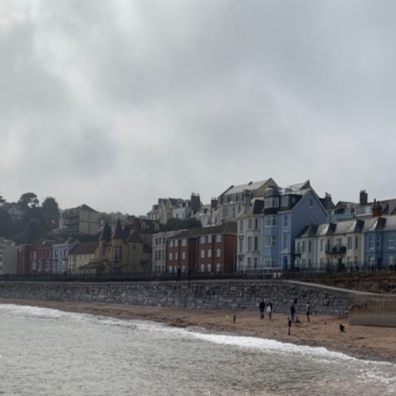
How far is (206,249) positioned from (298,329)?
58039 mm

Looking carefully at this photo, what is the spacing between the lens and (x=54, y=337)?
44.8 metres

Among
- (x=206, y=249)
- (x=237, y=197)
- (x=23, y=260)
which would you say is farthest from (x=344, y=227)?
(x=23, y=260)

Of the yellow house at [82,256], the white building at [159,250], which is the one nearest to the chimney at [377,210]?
the white building at [159,250]

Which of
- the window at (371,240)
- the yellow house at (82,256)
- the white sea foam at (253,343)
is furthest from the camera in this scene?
the yellow house at (82,256)

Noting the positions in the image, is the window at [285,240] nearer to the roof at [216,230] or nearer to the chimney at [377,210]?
the chimney at [377,210]

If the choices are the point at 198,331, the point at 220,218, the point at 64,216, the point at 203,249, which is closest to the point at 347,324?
the point at 198,331

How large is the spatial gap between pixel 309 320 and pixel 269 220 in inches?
1677

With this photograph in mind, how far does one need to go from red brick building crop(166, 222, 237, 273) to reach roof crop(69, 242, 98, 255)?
31.0 meters

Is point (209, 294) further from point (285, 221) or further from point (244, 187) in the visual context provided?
point (244, 187)

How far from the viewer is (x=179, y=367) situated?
29.4 metres

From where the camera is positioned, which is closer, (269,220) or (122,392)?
(122,392)

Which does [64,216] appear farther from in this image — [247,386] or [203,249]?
[247,386]

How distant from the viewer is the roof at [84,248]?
137250mm

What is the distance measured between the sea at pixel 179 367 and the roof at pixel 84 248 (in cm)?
9290
